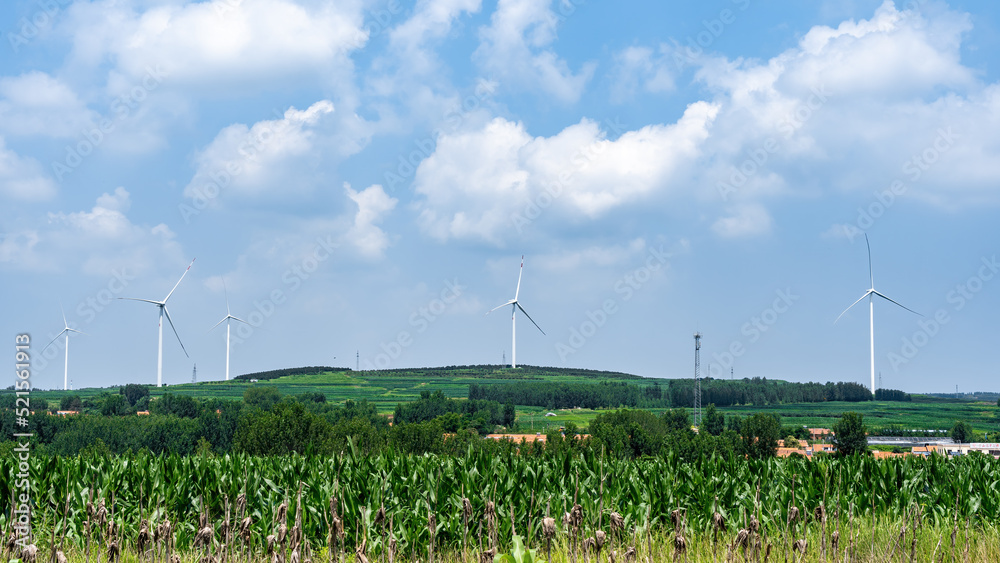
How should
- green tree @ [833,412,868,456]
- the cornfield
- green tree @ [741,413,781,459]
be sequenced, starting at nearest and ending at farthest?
1. the cornfield
2. green tree @ [833,412,868,456]
3. green tree @ [741,413,781,459]

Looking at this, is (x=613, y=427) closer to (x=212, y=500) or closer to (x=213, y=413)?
(x=213, y=413)

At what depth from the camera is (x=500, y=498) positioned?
48.0 ft

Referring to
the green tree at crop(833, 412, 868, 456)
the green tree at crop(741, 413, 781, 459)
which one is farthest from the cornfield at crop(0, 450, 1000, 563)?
the green tree at crop(741, 413, 781, 459)

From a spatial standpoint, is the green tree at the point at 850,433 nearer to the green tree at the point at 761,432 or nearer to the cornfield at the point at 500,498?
the green tree at the point at 761,432

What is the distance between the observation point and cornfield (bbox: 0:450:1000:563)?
1345 cm

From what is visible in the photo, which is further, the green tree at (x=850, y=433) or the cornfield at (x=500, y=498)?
the green tree at (x=850, y=433)

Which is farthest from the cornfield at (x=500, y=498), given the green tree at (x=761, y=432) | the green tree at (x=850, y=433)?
the green tree at (x=761, y=432)

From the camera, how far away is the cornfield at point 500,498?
1345cm

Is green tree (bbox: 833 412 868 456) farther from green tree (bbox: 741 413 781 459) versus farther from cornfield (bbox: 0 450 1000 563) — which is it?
cornfield (bbox: 0 450 1000 563)

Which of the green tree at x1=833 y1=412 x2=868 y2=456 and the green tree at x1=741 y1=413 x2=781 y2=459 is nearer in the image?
the green tree at x1=833 y1=412 x2=868 y2=456

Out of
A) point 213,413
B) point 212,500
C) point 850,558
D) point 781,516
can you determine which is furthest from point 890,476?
point 213,413

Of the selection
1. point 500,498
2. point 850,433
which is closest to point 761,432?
point 850,433

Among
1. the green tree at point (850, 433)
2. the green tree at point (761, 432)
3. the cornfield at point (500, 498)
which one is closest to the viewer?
the cornfield at point (500, 498)

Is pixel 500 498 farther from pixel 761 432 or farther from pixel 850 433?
pixel 761 432
